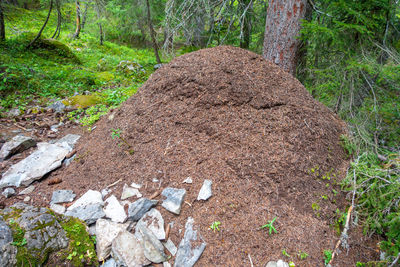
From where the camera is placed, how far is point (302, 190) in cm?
238

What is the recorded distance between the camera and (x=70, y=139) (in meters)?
3.82

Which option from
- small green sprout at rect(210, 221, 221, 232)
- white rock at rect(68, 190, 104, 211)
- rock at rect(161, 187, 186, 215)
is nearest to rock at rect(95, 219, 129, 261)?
white rock at rect(68, 190, 104, 211)

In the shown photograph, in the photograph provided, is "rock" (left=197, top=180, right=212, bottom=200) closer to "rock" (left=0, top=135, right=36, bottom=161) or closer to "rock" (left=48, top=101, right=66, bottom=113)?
"rock" (left=0, top=135, right=36, bottom=161)

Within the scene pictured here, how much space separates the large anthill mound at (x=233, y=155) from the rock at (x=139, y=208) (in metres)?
0.13

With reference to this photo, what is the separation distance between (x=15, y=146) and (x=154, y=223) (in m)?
2.78

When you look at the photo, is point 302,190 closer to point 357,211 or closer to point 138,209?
point 357,211

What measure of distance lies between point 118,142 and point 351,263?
2.88 meters

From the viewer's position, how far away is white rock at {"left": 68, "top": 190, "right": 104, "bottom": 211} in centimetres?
249

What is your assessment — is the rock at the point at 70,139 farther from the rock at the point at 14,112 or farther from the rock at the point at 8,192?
the rock at the point at 14,112

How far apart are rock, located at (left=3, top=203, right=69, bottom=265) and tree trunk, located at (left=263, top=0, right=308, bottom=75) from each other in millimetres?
4291

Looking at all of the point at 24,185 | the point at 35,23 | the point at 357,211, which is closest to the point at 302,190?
the point at 357,211

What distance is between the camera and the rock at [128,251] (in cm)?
198

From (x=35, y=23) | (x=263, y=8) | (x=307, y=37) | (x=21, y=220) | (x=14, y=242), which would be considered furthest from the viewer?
(x=35, y=23)

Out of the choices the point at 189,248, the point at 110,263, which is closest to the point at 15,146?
the point at 110,263
